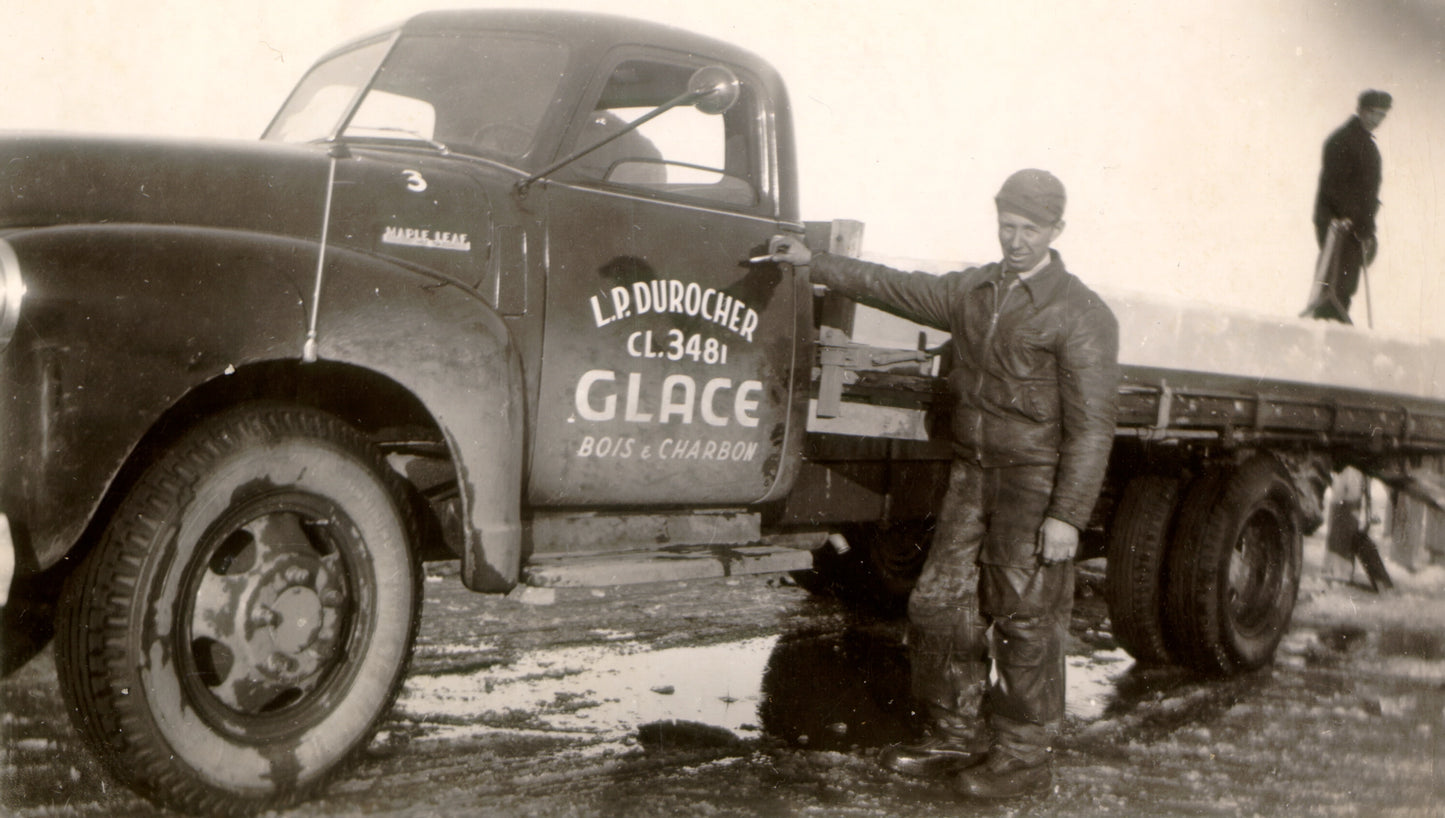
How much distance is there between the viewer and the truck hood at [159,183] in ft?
8.79

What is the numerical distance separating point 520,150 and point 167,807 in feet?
6.43

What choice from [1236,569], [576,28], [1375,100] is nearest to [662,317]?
[576,28]

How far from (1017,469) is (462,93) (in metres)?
2.01

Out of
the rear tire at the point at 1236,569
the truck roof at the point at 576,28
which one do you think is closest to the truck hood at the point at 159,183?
the truck roof at the point at 576,28

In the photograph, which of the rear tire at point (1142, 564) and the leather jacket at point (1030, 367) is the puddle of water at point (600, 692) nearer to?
the leather jacket at point (1030, 367)

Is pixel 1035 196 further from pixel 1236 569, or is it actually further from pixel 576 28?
pixel 1236 569

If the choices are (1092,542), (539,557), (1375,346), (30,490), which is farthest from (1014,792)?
(1375,346)

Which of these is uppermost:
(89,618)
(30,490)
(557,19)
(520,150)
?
(557,19)

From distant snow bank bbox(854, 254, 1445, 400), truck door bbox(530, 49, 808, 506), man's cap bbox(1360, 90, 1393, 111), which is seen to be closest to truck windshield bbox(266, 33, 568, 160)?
truck door bbox(530, 49, 808, 506)

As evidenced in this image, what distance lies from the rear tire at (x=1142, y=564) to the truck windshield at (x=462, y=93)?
2.94 m

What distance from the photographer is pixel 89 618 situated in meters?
2.48

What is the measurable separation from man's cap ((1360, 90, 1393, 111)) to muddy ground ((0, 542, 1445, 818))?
2521 millimetres

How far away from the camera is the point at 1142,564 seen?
4.89 m

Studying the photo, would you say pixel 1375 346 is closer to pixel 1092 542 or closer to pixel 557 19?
pixel 1092 542
